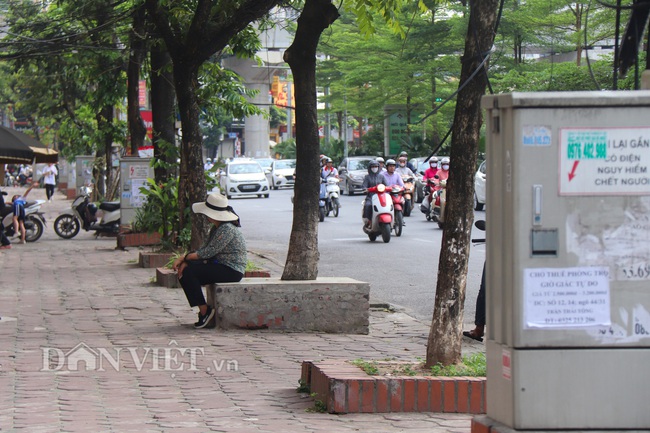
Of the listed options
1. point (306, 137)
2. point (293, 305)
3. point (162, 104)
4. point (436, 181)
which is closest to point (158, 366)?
point (293, 305)

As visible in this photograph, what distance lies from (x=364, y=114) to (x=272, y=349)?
43.0 meters

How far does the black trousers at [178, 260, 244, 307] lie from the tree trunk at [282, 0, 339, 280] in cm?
58

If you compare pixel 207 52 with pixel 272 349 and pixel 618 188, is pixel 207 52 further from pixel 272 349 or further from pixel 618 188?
pixel 618 188

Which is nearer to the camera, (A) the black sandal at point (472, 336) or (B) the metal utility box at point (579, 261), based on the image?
(B) the metal utility box at point (579, 261)

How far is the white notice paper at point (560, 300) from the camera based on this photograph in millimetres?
4188

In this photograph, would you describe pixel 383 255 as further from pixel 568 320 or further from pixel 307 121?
pixel 568 320

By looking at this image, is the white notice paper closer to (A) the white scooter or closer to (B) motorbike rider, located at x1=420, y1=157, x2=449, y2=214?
(A) the white scooter

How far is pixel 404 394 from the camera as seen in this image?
6266mm

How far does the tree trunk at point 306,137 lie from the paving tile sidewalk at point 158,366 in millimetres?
866

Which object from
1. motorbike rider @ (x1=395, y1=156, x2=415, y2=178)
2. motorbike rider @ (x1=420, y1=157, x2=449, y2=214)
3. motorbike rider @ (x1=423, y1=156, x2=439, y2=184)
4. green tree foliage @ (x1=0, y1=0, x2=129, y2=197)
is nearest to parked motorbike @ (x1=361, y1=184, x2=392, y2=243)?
motorbike rider @ (x1=420, y1=157, x2=449, y2=214)

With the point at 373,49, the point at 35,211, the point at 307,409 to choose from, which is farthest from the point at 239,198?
the point at 307,409

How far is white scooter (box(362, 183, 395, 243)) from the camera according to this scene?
20453mm

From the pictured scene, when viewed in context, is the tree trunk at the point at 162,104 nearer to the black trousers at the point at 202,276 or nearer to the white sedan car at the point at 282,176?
the black trousers at the point at 202,276

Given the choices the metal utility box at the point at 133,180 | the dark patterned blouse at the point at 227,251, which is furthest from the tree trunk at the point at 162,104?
the dark patterned blouse at the point at 227,251
